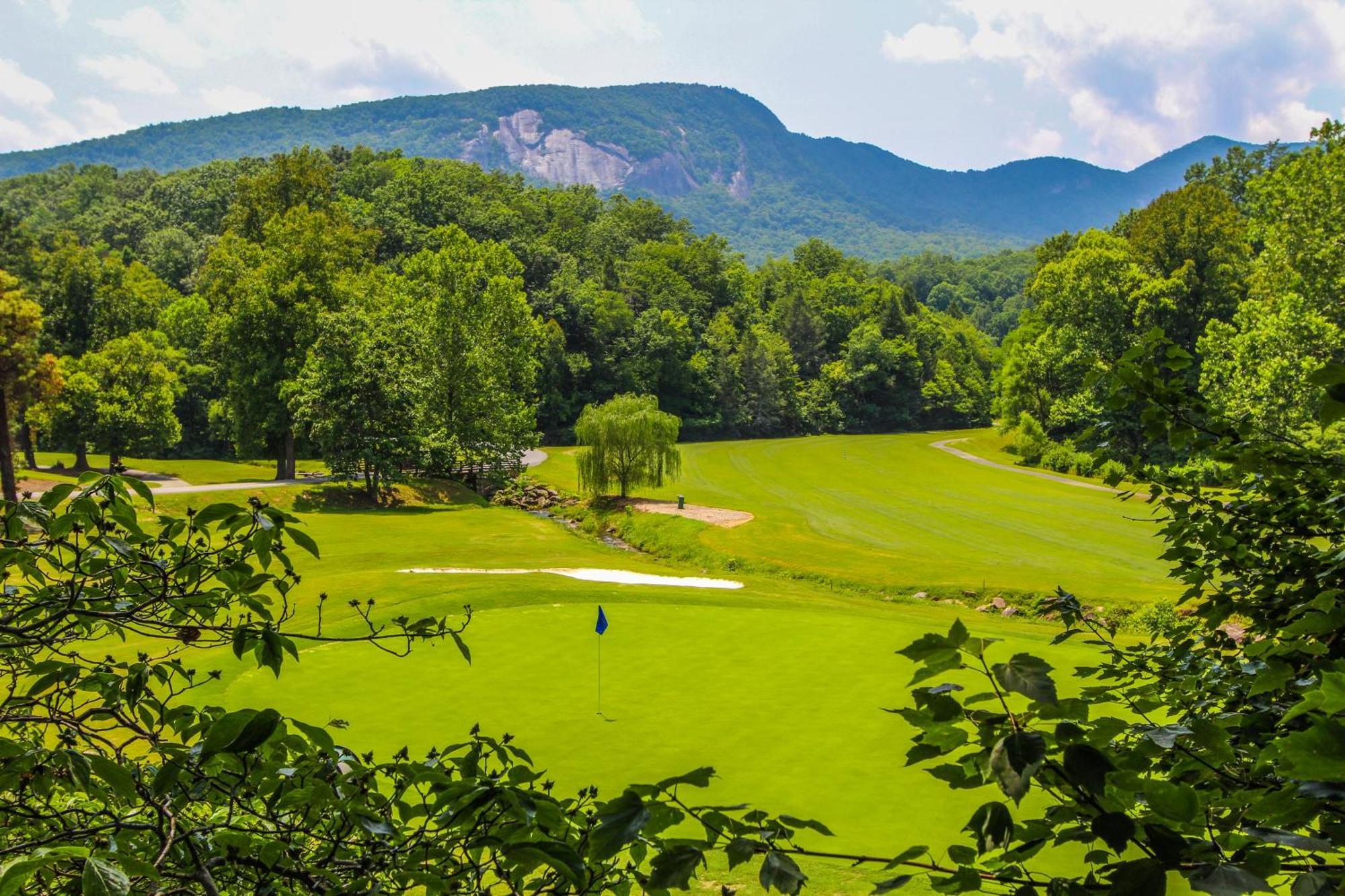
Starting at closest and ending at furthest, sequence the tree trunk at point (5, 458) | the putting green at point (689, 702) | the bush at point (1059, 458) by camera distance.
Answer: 1. the putting green at point (689, 702)
2. the tree trunk at point (5, 458)
3. the bush at point (1059, 458)

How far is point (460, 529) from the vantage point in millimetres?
33062

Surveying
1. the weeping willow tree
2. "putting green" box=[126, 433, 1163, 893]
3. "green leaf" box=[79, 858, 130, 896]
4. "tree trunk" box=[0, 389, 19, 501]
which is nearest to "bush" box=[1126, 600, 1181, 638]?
"putting green" box=[126, 433, 1163, 893]

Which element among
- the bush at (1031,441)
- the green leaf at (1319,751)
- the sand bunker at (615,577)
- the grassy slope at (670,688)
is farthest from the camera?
the bush at (1031,441)

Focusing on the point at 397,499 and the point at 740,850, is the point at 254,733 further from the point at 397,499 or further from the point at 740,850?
the point at 397,499

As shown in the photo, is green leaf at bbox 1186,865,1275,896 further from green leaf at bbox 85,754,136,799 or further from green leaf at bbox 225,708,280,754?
green leaf at bbox 85,754,136,799

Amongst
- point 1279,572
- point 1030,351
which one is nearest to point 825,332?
point 1030,351

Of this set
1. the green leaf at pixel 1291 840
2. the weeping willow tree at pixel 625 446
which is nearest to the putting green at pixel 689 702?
the green leaf at pixel 1291 840

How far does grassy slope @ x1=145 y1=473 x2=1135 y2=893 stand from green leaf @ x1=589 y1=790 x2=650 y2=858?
7.29 m

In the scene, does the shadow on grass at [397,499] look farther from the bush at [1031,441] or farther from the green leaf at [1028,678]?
the bush at [1031,441]

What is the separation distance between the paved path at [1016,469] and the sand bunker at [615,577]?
25360 millimetres

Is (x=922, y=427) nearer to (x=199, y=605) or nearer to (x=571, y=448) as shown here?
(x=571, y=448)

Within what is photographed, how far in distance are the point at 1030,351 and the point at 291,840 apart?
66.0 meters

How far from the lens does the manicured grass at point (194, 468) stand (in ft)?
141

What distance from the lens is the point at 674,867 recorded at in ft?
6.31
